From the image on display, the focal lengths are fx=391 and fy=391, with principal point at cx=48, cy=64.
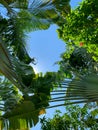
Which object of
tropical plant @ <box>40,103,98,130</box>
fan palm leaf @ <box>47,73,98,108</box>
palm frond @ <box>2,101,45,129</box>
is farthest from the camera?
tropical plant @ <box>40,103,98,130</box>

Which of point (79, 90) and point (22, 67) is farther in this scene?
point (22, 67)

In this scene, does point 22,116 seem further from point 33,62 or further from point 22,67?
point 33,62

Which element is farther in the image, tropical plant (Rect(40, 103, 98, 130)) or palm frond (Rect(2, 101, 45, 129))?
tropical plant (Rect(40, 103, 98, 130))

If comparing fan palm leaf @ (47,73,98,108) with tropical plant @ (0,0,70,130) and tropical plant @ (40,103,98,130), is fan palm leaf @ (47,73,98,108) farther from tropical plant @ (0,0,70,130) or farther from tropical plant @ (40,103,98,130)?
tropical plant @ (40,103,98,130)

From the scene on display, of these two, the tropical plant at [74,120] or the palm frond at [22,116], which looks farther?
the tropical plant at [74,120]

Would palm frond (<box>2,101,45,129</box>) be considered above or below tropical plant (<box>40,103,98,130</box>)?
below

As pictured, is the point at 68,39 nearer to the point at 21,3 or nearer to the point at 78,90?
the point at 21,3

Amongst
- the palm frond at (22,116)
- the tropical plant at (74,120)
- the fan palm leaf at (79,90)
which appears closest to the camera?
the fan palm leaf at (79,90)

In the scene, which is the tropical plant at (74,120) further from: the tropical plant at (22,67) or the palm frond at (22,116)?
the palm frond at (22,116)

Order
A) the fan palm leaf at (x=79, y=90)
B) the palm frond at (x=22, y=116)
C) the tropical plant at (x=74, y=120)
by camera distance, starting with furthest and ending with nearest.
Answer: the tropical plant at (x=74, y=120), the palm frond at (x=22, y=116), the fan palm leaf at (x=79, y=90)

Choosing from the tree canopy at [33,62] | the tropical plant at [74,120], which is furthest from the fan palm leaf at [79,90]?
the tropical plant at [74,120]

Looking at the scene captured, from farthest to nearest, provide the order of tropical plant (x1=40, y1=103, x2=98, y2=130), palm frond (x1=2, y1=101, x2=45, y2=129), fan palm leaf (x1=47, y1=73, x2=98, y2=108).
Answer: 1. tropical plant (x1=40, y1=103, x2=98, y2=130)
2. palm frond (x1=2, y1=101, x2=45, y2=129)
3. fan palm leaf (x1=47, y1=73, x2=98, y2=108)

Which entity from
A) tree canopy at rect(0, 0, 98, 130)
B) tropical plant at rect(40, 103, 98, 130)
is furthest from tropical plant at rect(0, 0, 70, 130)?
tropical plant at rect(40, 103, 98, 130)

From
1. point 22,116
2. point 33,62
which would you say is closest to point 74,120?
point 33,62
